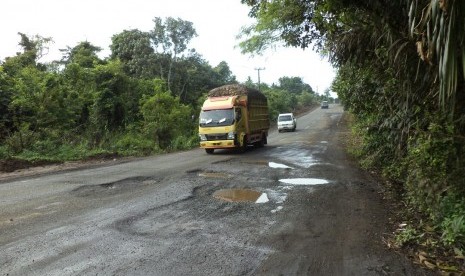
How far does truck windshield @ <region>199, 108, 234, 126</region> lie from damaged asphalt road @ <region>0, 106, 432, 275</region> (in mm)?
6876

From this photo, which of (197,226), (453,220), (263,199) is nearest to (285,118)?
(263,199)

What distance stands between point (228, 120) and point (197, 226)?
11.7 meters

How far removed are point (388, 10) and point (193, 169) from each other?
24.9 feet

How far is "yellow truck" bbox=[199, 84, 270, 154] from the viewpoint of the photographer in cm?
1756

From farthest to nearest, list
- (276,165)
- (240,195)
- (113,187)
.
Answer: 1. (276,165)
2. (113,187)
3. (240,195)

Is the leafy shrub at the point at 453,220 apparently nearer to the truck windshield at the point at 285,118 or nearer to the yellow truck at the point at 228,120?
the yellow truck at the point at 228,120

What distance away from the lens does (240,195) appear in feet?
27.8

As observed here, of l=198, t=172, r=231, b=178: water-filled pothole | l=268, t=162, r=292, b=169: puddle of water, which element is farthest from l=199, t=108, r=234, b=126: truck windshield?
l=198, t=172, r=231, b=178: water-filled pothole

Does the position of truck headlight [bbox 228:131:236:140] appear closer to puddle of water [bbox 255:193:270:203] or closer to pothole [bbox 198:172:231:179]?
pothole [bbox 198:172:231:179]

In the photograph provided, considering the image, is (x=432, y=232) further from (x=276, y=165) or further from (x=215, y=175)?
(x=276, y=165)

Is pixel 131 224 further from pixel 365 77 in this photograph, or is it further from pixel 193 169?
pixel 365 77

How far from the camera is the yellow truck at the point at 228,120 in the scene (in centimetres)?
1756

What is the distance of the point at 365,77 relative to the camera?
11648mm

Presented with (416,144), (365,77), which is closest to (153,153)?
(365,77)
